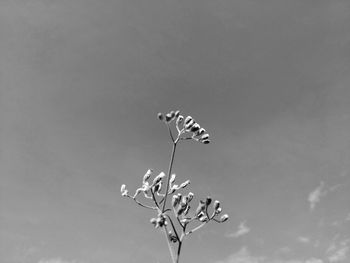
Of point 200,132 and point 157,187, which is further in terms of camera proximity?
point 200,132

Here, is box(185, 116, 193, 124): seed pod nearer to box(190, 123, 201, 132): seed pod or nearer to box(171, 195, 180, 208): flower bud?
box(190, 123, 201, 132): seed pod

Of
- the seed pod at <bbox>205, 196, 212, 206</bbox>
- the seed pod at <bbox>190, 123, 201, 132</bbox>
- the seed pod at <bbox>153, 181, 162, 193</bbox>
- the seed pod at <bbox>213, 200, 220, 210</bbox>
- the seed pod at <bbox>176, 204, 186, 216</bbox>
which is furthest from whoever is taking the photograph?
the seed pod at <bbox>190, 123, 201, 132</bbox>

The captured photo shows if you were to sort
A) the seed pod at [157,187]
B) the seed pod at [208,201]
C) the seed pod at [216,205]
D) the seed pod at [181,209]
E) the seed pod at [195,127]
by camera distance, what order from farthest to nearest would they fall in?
1. the seed pod at [195,127]
2. the seed pod at [216,205]
3. the seed pod at [157,187]
4. the seed pod at [208,201]
5. the seed pod at [181,209]

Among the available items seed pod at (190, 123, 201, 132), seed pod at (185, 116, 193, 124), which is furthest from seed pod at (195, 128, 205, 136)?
seed pod at (185, 116, 193, 124)

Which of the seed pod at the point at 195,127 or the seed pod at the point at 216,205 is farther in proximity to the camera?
the seed pod at the point at 195,127

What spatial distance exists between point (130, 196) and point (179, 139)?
2123 millimetres

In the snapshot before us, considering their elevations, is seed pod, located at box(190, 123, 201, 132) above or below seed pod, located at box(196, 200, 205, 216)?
above

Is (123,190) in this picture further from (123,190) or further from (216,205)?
(216,205)

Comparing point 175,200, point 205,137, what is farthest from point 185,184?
point 205,137

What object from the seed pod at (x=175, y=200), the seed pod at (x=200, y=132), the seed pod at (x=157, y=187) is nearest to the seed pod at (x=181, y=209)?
the seed pod at (x=175, y=200)

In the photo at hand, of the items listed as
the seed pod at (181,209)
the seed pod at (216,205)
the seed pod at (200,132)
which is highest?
the seed pod at (200,132)

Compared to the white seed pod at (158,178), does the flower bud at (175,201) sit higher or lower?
lower

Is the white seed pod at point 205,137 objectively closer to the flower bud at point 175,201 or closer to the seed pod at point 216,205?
the seed pod at point 216,205

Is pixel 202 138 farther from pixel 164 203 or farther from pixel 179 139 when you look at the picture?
pixel 164 203
